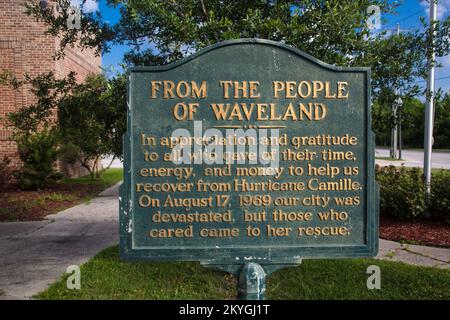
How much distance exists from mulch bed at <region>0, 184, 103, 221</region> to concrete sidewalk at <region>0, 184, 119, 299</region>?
1.62ft

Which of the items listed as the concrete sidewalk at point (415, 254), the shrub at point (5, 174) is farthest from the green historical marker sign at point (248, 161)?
the shrub at point (5, 174)

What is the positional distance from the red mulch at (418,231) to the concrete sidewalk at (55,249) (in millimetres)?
292

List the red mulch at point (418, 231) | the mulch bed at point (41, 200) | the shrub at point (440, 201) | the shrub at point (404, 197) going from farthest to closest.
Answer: the mulch bed at point (41, 200)
the shrub at point (404, 197)
the shrub at point (440, 201)
the red mulch at point (418, 231)

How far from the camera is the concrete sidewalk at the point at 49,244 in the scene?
4.76 m

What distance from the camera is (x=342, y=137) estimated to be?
2.90m

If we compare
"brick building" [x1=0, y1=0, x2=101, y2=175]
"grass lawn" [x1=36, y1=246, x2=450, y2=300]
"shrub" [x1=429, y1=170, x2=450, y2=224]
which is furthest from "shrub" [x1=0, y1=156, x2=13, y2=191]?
"shrub" [x1=429, y1=170, x2=450, y2=224]

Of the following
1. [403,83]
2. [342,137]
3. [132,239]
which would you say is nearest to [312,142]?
[342,137]

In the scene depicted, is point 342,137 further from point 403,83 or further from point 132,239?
point 403,83

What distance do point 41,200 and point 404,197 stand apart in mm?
8115

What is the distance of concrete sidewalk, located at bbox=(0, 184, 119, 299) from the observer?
187 inches

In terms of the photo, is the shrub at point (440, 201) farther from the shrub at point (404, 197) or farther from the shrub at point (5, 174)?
the shrub at point (5, 174)

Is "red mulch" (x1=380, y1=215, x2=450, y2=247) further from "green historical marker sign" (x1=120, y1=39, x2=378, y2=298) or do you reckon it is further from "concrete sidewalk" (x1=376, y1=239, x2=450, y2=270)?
"green historical marker sign" (x1=120, y1=39, x2=378, y2=298)

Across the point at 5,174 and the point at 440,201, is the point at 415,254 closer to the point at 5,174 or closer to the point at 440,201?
the point at 440,201

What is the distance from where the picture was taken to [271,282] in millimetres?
4598
